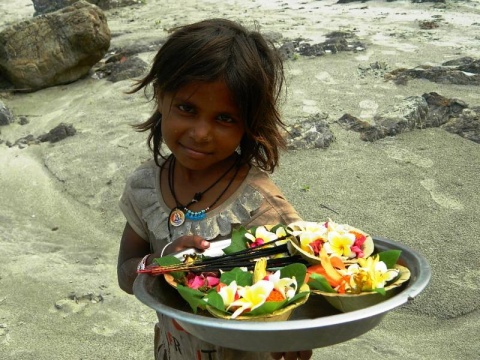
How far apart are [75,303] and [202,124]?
6.35 ft

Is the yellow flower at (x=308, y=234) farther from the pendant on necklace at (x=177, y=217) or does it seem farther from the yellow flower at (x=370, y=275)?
the pendant on necklace at (x=177, y=217)

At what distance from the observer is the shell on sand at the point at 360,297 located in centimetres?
135

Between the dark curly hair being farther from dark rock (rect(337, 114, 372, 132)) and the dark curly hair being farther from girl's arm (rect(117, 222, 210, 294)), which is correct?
dark rock (rect(337, 114, 372, 132))

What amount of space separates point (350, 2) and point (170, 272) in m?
7.95

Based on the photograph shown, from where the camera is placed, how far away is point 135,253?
6.42 ft

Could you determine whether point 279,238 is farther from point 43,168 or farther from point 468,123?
point 43,168

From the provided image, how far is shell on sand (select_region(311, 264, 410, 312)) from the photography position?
135cm

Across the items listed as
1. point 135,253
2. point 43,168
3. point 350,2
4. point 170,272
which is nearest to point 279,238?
point 170,272

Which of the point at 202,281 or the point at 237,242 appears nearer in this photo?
the point at 202,281

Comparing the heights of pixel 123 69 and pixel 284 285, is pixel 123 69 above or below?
below

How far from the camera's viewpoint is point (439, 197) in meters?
4.04

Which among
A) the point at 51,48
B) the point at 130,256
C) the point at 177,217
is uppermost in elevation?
the point at 177,217

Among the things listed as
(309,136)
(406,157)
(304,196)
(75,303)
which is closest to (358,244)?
(75,303)

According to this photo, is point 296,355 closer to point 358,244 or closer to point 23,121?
point 358,244
